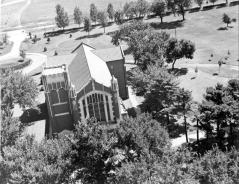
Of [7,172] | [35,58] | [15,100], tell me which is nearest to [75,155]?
[7,172]

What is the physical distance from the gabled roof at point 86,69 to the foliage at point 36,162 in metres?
19.1

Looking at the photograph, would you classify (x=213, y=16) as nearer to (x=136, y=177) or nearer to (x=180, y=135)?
(x=180, y=135)

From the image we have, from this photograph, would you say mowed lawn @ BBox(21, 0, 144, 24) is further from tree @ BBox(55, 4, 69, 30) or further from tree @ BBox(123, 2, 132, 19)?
tree @ BBox(123, 2, 132, 19)

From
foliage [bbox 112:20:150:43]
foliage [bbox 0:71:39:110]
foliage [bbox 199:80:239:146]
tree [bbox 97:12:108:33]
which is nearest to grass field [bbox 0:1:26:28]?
tree [bbox 97:12:108:33]

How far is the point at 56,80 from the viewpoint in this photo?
65.8 meters

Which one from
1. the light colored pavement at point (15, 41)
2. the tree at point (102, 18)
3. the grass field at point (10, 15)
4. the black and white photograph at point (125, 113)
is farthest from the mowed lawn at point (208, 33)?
the grass field at point (10, 15)

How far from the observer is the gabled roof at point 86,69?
64875 millimetres

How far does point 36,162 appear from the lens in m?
43.1

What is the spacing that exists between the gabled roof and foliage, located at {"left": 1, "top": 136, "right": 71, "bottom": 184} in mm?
19074

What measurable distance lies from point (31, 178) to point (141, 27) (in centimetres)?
6942

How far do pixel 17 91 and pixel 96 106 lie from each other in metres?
18.3

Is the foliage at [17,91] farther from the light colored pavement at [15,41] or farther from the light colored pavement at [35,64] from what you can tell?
the light colored pavement at [15,41]

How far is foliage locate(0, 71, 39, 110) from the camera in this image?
70875mm

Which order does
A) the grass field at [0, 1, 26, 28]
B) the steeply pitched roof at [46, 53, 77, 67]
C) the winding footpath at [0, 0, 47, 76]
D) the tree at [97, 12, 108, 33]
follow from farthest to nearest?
the grass field at [0, 1, 26, 28]
the tree at [97, 12, 108, 33]
the winding footpath at [0, 0, 47, 76]
the steeply pitched roof at [46, 53, 77, 67]
